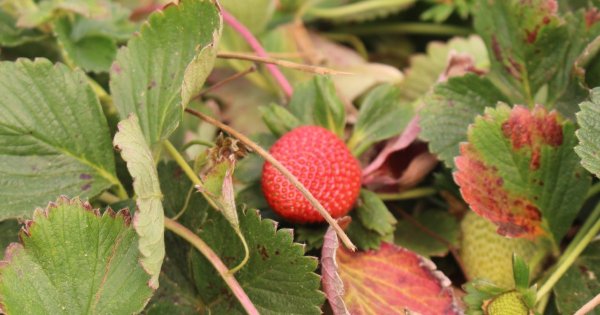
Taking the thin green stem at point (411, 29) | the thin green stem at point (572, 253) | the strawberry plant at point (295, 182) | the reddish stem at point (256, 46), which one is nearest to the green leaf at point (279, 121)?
the strawberry plant at point (295, 182)

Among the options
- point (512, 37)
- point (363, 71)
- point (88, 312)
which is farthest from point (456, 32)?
point (88, 312)

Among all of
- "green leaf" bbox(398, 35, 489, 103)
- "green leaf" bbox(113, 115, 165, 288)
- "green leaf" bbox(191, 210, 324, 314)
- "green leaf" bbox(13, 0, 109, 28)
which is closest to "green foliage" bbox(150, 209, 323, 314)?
"green leaf" bbox(191, 210, 324, 314)

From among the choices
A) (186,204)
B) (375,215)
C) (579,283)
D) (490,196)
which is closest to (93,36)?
(186,204)

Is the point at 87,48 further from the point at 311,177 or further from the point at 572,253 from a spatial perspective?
the point at 572,253

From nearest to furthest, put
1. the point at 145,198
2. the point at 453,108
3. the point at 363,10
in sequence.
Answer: the point at 145,198
the point at 453,108
the point at 363,10

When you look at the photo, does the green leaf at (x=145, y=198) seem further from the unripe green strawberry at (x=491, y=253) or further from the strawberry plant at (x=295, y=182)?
the unripe green strawberry at (x=491, y=253)

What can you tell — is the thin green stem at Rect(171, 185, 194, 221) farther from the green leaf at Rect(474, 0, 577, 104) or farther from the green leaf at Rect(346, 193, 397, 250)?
the green leaf at Rect(474, 0, 577, 104)
